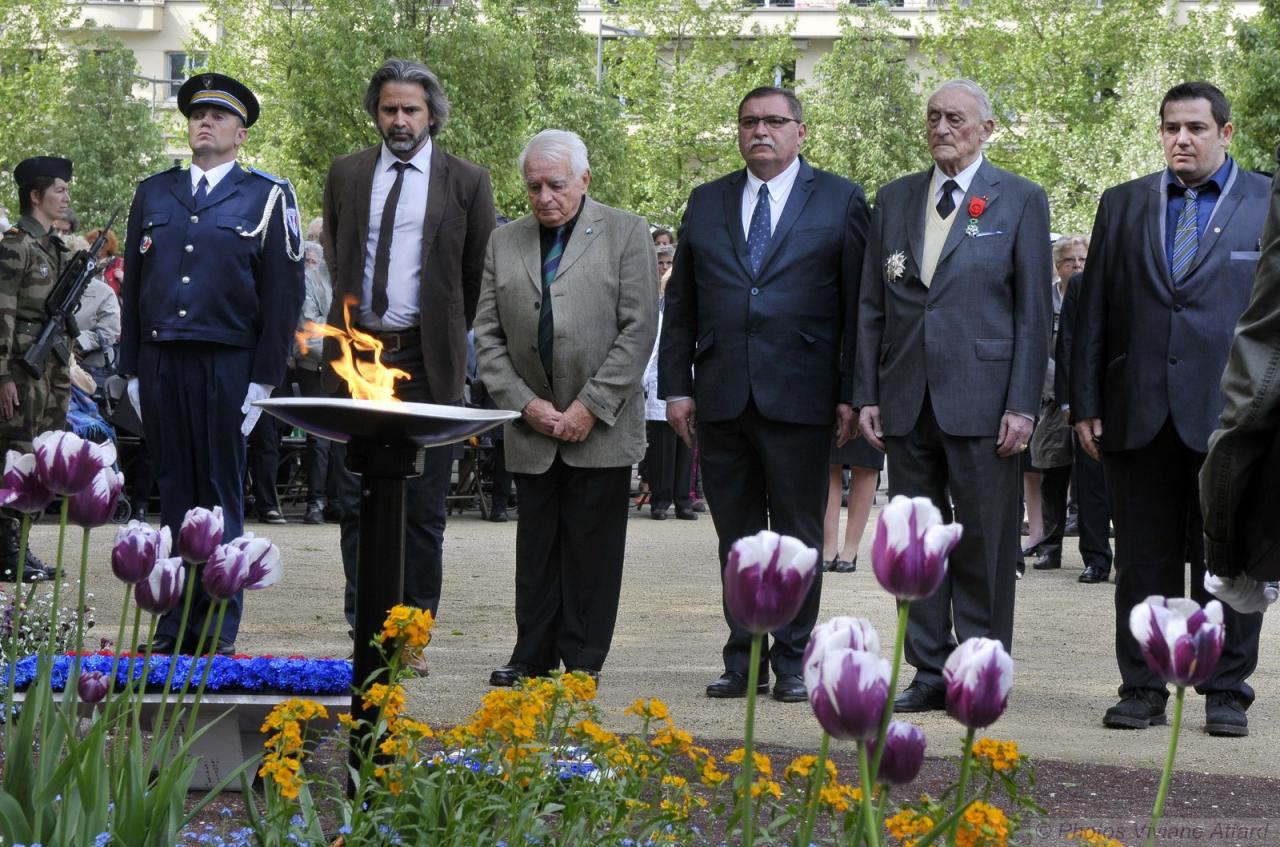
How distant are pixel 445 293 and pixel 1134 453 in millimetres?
2750

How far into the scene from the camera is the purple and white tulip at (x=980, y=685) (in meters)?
2.53

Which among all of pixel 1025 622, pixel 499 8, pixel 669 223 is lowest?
pixel 1025 622

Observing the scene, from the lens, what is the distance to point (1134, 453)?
7203 mm

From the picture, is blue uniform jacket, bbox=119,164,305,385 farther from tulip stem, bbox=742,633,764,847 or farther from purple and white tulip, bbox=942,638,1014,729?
purple and white tulip, bbox=942,638,1014,729

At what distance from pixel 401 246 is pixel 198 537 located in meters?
4.09

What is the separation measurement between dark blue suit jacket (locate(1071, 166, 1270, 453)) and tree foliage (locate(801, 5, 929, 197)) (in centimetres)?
4415

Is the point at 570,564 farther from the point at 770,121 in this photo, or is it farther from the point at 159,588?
the point at 159,588

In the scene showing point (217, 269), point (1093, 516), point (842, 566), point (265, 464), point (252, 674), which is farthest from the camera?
point (265, 464)

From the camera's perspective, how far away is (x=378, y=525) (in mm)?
4340

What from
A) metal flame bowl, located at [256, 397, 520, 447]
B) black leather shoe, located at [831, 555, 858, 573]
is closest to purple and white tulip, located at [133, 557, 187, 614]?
metal flame bowl, located at [256, 397, 520, 447]

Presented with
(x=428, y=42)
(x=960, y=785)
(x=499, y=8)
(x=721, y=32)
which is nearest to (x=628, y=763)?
(x=960, y=785)

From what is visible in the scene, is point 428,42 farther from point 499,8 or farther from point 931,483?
point 931,483

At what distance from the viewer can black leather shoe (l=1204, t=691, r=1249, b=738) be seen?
687 centimetres

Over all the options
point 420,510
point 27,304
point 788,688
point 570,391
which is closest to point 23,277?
point 27,304
